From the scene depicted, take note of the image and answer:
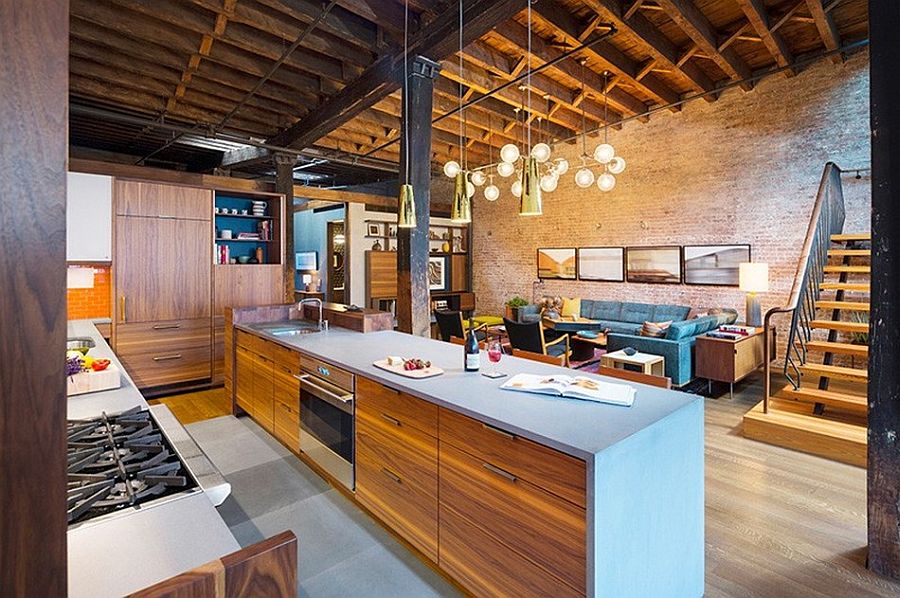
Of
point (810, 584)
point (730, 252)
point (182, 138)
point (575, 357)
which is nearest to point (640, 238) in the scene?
point (730, 252)

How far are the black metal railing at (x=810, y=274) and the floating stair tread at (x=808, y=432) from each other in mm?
187

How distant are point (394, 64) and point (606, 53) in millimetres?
2858

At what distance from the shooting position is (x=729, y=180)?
278 inches

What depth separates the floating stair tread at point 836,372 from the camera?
3684 millimetres

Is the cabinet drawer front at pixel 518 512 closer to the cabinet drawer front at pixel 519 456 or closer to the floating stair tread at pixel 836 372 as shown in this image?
the cabinet drawer front at pixel 519 456

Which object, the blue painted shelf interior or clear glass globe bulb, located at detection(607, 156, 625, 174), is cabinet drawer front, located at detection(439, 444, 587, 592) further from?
the blue painted shelf interior

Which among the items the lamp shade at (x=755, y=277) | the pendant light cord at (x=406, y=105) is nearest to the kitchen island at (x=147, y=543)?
the pendant light cord at (x=406, y=105)

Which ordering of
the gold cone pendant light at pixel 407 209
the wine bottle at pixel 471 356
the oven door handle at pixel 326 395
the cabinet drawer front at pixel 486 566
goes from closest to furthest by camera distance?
the cabinet drawer front at pixel 486 566
the wine bottle at pixel 471 356
the oven door handle at pixel 326 395
the gold cone pendant light at pixel 407 209

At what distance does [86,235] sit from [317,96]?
3.02 metres

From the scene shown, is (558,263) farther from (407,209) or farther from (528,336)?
(407,209)

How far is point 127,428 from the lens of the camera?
1.78m

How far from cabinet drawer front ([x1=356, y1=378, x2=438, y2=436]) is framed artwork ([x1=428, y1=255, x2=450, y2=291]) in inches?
319

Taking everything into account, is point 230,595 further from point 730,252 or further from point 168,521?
point 730,252

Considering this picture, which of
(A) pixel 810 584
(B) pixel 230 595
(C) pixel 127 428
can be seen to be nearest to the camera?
(B) pixel 230 595
